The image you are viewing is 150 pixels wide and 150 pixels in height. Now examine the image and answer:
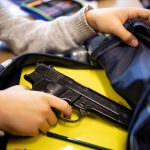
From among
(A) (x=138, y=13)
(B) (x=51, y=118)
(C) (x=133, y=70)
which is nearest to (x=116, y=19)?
(A) (x=138, y=13)

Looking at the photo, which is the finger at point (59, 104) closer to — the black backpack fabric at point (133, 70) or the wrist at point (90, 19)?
the black backpack fabric at point (133, 70)

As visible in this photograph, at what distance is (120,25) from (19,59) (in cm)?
23

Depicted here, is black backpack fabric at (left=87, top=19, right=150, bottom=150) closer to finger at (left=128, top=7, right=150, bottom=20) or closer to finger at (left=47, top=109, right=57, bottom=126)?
finger at (left=128, top=7, right=150, bottom=20)

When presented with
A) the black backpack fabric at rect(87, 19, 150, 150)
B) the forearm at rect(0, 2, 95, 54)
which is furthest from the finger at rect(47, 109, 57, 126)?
the forearm at rect(0, 2, 95, 54)

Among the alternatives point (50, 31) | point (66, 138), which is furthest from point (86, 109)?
point (50, 31)

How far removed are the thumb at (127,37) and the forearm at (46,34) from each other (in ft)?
0.36

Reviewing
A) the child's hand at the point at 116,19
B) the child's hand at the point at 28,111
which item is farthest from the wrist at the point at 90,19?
the child's hand at the point at 28,111

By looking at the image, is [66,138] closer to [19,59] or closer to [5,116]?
[5,116]

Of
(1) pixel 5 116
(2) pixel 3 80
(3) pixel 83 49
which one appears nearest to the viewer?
(1) pixel 5 116

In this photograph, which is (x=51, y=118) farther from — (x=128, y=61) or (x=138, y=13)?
(x=138, y=13)

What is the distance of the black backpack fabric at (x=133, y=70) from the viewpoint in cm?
37

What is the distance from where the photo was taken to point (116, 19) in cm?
57

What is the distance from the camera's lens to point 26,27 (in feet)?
2.27

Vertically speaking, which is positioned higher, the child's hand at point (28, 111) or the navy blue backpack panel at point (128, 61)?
the navy blue backpack panel at point (128, 61)
